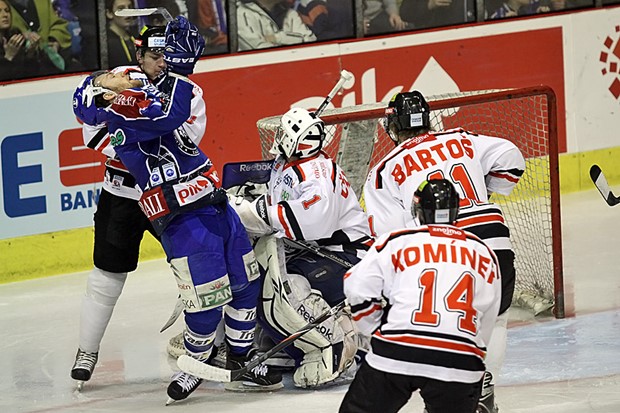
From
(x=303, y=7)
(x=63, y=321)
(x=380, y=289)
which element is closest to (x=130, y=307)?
(x=63, y=321)

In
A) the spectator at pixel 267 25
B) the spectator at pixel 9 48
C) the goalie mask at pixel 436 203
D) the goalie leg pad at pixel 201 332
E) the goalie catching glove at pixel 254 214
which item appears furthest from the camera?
the spectator at pixel 267 25

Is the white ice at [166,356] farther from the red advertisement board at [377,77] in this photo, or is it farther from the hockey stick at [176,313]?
the red advertisement board at [377,77]

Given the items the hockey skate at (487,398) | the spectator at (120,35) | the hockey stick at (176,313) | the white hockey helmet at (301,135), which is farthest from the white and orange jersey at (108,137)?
the spectator at (120,35)

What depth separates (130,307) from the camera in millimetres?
6629

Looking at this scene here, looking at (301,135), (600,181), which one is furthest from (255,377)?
(600,181)

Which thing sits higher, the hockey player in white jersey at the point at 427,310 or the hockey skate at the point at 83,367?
the hockey player in white jersey at the point at 427,310

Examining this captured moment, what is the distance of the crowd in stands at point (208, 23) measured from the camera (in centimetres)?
714

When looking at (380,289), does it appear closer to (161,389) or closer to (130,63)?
(161,389)

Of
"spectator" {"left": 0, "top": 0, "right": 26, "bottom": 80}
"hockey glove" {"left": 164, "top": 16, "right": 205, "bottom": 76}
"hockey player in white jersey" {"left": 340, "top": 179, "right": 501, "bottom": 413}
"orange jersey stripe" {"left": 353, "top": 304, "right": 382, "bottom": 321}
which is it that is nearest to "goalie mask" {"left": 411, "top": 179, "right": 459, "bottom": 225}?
"hockey player in white jersey" {"left": 340, "top": 179, "right": 501, "bottom": 413}

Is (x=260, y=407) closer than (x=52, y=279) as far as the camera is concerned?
Yes

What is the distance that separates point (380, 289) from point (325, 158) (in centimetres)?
163

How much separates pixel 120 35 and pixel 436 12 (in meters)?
2.01

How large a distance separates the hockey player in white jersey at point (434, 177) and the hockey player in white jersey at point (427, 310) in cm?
78

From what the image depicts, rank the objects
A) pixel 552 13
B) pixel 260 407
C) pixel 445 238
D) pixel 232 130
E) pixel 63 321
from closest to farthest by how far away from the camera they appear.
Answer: pixel 445 238
pixel 260 407
pixel 63 321
pixel 232 130
pixel 552 13
